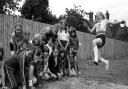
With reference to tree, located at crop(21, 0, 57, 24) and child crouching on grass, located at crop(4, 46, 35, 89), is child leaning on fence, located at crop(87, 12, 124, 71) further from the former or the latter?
tree, located at crop(21, 0, 57, 24)

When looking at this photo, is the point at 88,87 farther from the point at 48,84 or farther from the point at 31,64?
the point at 31,64

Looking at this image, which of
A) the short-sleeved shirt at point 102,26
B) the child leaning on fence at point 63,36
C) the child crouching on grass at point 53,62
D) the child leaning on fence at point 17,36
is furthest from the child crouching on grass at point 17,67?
the short-sleeved shirt at point 102,26

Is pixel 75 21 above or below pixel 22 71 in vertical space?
above

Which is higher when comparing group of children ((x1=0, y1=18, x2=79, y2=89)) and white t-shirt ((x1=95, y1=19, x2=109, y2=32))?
white t-shirt ((x1=95, y1=19, x2=109, y2=32))

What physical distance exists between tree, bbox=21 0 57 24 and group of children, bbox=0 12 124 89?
64.5 ft

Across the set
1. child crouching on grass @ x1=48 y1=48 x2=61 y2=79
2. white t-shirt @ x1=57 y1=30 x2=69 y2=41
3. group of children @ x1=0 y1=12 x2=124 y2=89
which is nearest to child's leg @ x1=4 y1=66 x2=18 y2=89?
group of children @ x1=0 y1=12 x2=124 y2=89

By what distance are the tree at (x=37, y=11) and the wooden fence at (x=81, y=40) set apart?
27.8 ft

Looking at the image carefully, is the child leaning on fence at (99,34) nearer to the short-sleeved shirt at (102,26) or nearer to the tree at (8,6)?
the short-sleeved shirt at (102,26)

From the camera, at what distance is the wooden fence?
9.32 m

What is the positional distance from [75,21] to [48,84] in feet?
60.7

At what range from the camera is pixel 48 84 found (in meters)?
5.89

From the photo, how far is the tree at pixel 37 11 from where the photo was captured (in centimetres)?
2680

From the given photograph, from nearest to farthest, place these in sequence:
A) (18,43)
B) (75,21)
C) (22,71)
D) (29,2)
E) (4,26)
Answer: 1. (22,71)
2. (18,43)
3. (4,26)
4. (75,21)
5. (29,2)

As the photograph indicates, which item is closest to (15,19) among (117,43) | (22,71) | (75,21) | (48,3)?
(22,71)
